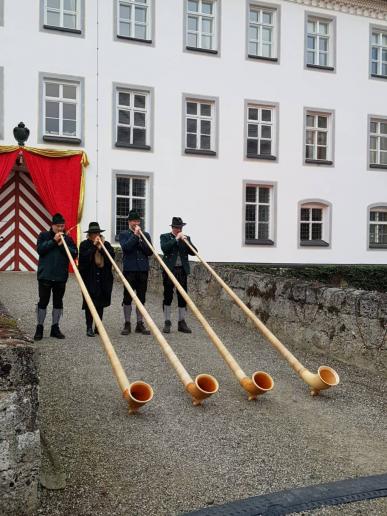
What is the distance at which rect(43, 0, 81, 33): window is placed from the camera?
15497 millimetres

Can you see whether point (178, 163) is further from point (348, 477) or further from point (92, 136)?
point (348, 477)

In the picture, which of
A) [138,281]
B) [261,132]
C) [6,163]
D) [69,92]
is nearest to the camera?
[138,281]

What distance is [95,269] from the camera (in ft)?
24.3

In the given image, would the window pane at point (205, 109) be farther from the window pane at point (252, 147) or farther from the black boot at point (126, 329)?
the black boot at point (126, 329)

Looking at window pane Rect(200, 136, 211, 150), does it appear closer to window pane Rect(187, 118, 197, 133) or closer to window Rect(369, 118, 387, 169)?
A: window pane Rect(187, 118, 197, 133)

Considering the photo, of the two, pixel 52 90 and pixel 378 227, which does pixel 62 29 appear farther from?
pixel 378 227

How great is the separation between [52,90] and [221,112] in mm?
5296

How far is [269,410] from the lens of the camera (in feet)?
15.7

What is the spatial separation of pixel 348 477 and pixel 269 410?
1292 mm

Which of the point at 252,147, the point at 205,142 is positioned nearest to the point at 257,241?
the point at 252,147

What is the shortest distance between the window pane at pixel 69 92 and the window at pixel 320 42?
8121 millimetres

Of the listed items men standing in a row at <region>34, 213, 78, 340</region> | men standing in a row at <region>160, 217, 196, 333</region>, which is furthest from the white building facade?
men standing in a row at <region>34, 213, 78, 340</region>

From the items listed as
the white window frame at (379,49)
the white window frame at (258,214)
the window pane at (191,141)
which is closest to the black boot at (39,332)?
the window pane at (191,141)

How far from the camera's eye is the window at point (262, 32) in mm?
18109
